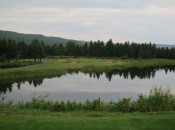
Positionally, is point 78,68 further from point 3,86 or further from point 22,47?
point 3,86

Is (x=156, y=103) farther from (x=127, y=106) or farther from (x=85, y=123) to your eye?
(x=85, y=123)

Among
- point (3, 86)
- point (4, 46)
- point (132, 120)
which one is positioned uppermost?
point (4, 46)

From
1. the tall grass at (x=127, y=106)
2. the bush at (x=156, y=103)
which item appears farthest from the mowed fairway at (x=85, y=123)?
the tall grass at (x=127, y=106)

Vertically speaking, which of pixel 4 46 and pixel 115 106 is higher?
pixel 4 46

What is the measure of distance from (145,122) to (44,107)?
8455 mm

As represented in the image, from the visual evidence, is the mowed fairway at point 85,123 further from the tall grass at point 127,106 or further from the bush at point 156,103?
the tall grass at point 127,106

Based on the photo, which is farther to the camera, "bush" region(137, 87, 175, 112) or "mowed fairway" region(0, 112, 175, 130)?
"bush" region(137, 87, 175, 112)

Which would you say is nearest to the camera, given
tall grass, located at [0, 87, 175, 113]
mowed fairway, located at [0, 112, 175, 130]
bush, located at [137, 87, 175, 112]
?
mowed fairway, located at [0, 112, 175, 130]

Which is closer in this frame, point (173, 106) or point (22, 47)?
point (173, 106)

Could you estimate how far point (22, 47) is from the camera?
285 feet

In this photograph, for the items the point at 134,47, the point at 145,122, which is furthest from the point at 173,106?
the point at 134,47

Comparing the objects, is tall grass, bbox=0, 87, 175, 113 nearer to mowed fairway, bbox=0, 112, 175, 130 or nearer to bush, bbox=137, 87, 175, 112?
bush, bbox=137, 87, 175, 112

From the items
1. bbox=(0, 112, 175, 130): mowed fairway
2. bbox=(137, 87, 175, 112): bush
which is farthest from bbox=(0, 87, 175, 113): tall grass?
bbox=(0, 112, 175, 130): mowed fairway

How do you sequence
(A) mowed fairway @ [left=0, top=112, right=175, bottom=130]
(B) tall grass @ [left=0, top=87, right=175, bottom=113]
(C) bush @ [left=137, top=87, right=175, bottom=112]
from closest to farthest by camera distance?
(A) mowed fairway @ [left=0, top=112, right=175, bottom=130], (C) bush @ [left=137, top=87, right=175, bottom=112], (B) tall grass @ [left=0, top=87, right=175, bottom=113]
